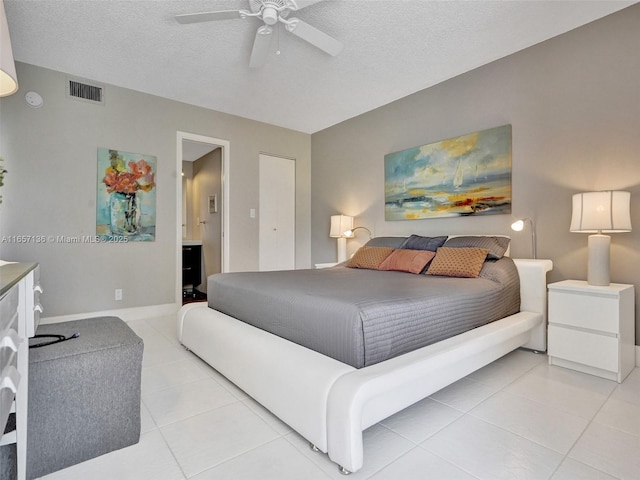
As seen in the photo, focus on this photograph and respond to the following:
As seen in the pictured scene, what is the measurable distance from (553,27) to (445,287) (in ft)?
7.32

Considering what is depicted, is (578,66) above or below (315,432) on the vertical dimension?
above

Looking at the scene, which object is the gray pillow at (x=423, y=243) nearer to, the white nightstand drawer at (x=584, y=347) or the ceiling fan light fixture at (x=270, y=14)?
the white nightstand drawer at (x=584, y=347)

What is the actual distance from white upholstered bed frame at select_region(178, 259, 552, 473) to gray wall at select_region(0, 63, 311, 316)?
1805 millimetres

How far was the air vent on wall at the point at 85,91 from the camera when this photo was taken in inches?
128

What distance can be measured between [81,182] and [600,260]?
4.45 metres

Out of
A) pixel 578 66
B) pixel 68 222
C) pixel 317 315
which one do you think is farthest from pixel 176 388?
pixel 578 66

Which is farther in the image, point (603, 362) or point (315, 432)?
point (603, 362)

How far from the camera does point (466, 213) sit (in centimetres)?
326

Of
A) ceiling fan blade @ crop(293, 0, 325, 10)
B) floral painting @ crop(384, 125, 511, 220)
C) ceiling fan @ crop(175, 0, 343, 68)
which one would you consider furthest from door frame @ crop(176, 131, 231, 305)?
ceiling fan blade @ crop(293, 0, 325, 10)

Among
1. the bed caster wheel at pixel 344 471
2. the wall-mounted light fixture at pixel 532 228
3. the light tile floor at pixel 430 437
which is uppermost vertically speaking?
the wall-mounted light fixture at pixel 532 228

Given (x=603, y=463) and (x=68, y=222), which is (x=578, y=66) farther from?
(x=68, y=222)

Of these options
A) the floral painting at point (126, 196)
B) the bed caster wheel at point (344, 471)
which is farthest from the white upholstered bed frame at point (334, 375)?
the floral painting at point (126, 196)

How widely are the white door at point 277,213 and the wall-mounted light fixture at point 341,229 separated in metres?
0.93

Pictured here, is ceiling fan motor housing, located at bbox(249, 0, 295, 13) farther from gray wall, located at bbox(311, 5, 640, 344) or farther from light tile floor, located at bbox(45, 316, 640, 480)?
light tile floor, located at bbox(45, 316, 640, 480)
